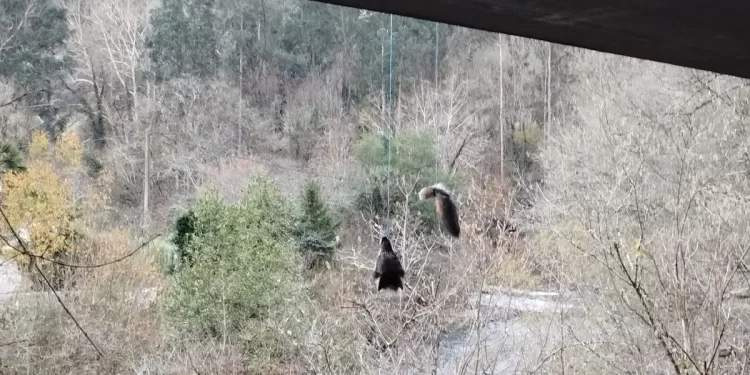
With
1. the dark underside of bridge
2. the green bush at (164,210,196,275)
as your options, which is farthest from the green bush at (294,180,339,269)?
the dark underside of bridge

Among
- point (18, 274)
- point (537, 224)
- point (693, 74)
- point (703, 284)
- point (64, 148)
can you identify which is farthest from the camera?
point (537, 224)

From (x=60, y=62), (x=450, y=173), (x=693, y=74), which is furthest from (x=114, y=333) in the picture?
(x=693, y=74)

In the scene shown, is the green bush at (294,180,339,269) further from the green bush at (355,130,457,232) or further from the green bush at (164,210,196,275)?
the green bush at (164,210,196,275)

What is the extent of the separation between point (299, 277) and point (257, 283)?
0.21 meters

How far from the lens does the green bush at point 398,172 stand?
136 inches

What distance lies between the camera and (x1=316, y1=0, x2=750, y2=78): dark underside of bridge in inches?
17.2

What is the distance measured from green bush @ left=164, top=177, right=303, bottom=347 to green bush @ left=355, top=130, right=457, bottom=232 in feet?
1.60

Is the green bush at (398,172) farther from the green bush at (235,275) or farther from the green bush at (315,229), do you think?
the green bush at (235,275)

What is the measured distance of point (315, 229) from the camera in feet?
11.7

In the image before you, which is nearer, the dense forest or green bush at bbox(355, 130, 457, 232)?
the dense forest

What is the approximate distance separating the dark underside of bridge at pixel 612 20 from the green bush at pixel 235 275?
2.97m

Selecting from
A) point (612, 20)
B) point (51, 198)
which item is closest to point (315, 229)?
point (51, 198)

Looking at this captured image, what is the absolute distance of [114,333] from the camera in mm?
3197

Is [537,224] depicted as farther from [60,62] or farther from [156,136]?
[60,62]
